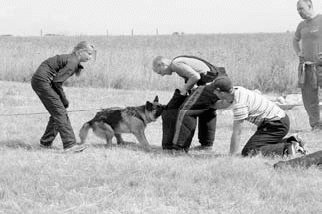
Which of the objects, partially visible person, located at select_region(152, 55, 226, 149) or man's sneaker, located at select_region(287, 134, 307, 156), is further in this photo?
partially visible person, located at select_region(152, 55, 226, 149)

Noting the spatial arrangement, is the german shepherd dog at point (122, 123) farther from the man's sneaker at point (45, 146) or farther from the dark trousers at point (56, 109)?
the dark trousers at point (56, 109)

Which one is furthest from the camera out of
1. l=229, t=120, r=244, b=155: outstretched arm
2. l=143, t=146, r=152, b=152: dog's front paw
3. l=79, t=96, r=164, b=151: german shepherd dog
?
l=79, t=96, r=164, b=151: german shepherd dog

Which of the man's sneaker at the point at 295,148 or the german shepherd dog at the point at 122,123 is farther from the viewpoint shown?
the german shepherd dog at the point at 122,123

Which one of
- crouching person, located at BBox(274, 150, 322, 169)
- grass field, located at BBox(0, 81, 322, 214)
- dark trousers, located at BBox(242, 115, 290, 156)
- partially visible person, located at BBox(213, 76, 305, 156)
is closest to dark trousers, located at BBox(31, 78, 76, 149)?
grass field, located at BBox(0, 81, 322, 214)

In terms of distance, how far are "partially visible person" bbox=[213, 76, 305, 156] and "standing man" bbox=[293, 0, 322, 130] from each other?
2.56m

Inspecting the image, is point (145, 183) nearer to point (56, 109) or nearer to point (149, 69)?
point (56, 109)

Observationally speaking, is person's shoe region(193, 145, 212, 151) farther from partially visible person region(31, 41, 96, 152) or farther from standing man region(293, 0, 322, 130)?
standing man region(293, 0, 322, 130)

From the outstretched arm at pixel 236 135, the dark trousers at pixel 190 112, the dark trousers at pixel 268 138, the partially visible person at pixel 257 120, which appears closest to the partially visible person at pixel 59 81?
the dark trousers at pixel 190 112

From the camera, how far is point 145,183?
5.73m

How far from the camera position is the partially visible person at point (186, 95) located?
25.3 feet

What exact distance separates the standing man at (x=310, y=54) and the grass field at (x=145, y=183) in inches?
112

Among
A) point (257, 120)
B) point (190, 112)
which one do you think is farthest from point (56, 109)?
point (257, 120)

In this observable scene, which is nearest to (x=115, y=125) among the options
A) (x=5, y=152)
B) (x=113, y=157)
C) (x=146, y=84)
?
(x=113, y=157)

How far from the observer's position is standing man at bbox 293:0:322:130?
953 centimetres
